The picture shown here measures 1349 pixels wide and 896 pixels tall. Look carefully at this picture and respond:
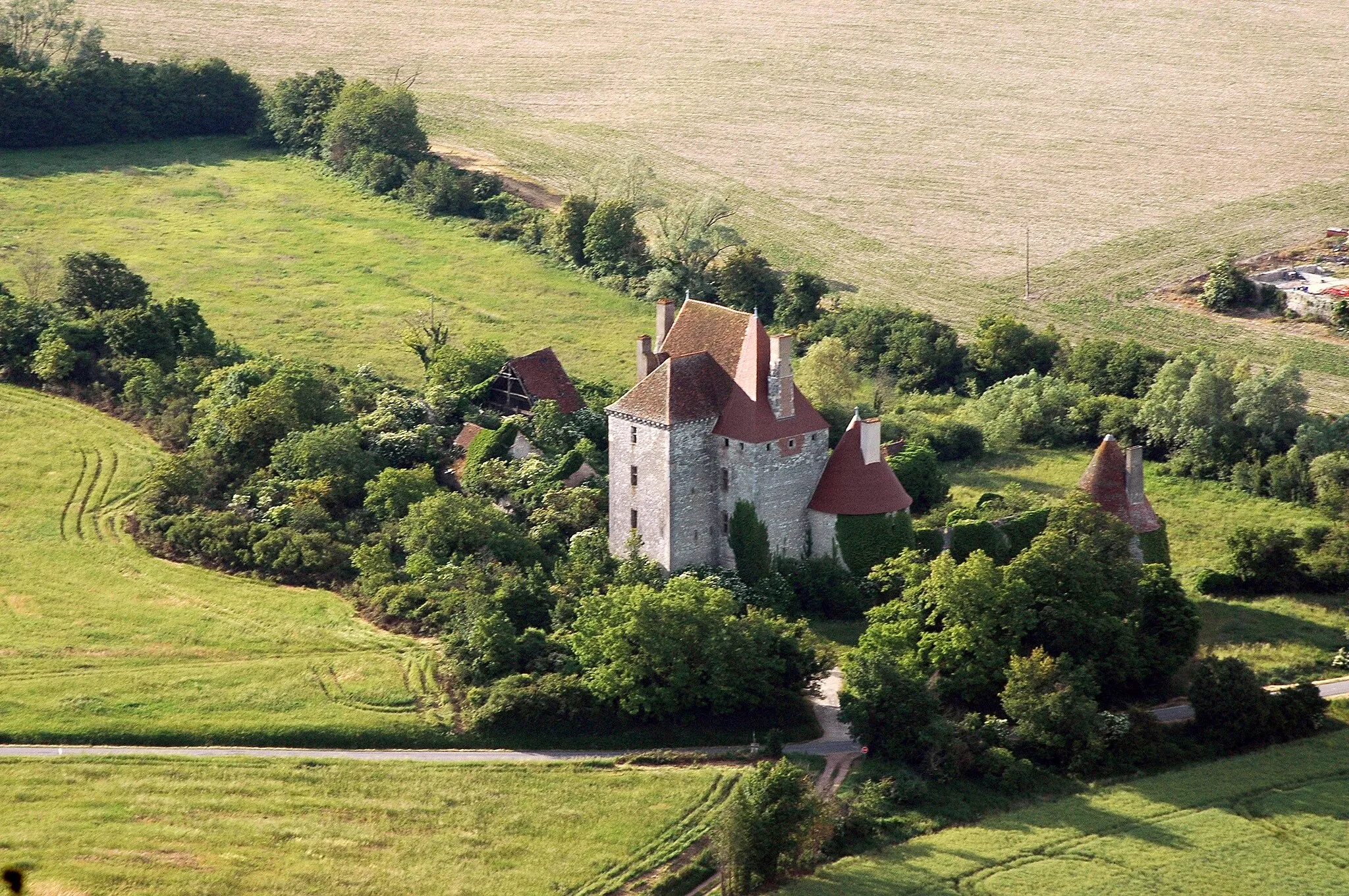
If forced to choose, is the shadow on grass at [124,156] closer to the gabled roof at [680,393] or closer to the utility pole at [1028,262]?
the utility pole at [1028,262]

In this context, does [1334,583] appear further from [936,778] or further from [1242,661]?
[936,778]

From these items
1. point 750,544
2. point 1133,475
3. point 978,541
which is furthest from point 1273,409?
point 750,544

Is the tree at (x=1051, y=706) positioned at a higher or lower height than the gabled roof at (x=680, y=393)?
lower

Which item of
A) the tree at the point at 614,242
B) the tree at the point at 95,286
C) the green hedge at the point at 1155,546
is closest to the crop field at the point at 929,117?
the tree at the point at 614,242

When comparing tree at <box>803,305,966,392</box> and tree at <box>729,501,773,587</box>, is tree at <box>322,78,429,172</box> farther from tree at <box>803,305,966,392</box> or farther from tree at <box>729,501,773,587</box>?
tree at <box>729,501,773,587</box>

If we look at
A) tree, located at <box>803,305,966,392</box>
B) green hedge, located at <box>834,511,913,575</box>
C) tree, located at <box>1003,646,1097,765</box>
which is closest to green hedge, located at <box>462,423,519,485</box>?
green hedge, located at <box>834,511,913,575</box>

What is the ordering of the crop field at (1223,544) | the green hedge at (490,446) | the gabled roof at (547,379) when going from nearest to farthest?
the crop field at (1223,544) → the green hedge at (490,446) → the gabled roof at (547,379)
